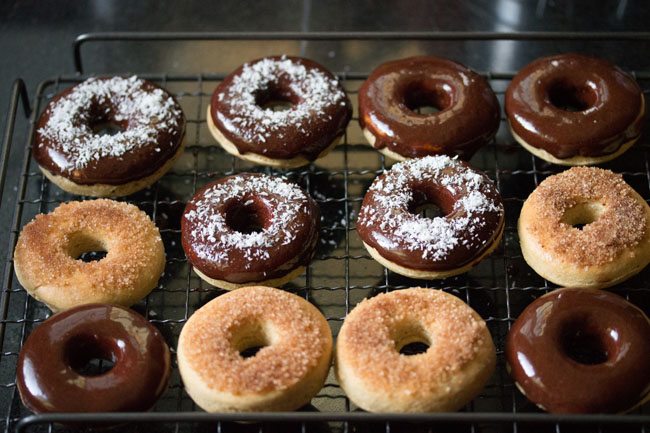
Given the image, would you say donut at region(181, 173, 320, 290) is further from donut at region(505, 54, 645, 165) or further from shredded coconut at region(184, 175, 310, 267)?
donut at region(505, 54, 645, 165)

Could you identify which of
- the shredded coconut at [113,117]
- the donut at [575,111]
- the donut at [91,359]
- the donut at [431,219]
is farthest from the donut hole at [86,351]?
the donut at [575,111]

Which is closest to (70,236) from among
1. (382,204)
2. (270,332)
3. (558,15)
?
(270,332)

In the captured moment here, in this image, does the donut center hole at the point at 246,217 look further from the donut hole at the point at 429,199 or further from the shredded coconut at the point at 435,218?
the donut hole at the point at 429,199

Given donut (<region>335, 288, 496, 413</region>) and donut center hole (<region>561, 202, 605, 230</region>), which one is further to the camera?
donut center hole (<region>561, 202, 605, 230</region>)

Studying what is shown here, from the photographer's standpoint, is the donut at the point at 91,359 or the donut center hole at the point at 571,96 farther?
the donut center hole at the point at 571,96

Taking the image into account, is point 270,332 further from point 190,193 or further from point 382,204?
point 190,193

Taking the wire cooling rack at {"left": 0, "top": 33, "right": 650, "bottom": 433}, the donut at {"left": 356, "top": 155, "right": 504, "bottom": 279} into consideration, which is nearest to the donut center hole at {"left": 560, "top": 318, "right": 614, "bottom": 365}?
the wire cooling rack at {"left": 0, "top": 33, "right": 650, "bottom": 433}
